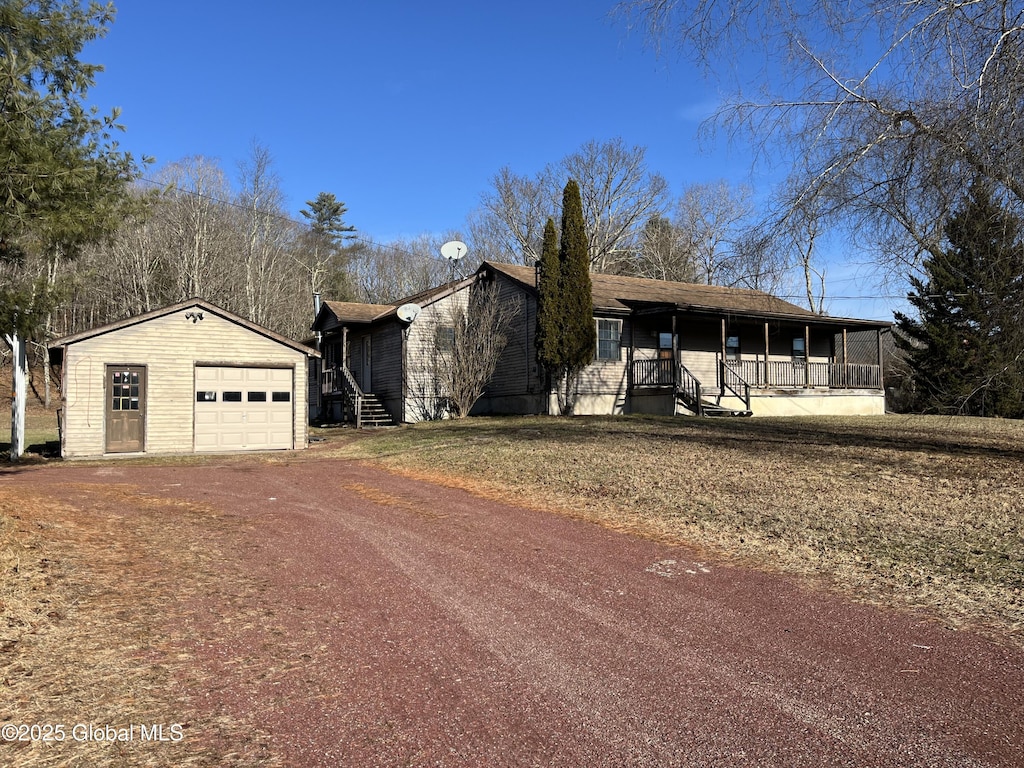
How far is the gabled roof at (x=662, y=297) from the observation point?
77.5ft

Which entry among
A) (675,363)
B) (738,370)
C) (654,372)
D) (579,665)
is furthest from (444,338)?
(579,665)

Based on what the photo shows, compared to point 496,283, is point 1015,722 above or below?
below

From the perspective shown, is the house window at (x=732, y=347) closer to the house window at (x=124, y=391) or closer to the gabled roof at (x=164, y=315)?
the gabled roof at (x=164, y=315)

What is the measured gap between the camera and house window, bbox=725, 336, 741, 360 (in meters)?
26.2

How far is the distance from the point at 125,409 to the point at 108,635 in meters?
14.4

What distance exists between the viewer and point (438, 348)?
81.5 ft

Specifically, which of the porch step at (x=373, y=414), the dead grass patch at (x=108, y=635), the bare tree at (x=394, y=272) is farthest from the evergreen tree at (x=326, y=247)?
the dead grass patch at (x=108, y=635)

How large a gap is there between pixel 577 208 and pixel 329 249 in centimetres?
3293

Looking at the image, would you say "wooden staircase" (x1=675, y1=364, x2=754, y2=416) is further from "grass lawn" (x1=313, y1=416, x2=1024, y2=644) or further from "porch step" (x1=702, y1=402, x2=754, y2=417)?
"grass lawn" (x1=313, y1=416, x2=1024, y2=644)

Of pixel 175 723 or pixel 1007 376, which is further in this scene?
pixel 1007 376

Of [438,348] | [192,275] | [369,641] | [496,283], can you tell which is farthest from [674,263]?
[369,641]

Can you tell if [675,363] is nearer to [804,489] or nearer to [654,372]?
[654,372]

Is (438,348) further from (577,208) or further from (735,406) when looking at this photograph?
(735,406)

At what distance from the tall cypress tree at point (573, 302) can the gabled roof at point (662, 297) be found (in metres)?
0.90
